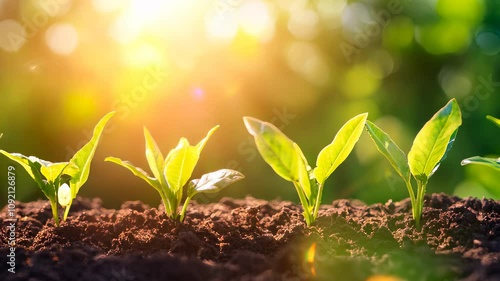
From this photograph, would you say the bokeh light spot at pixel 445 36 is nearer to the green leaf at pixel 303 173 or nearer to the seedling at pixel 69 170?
the green leaf at pixel 303 173

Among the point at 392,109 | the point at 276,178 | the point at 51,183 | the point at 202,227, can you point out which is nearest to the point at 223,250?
the point at 202,227

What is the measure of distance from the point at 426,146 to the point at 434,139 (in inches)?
1.5

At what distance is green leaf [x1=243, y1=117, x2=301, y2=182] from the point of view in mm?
1750

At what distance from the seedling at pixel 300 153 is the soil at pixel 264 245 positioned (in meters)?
0.16

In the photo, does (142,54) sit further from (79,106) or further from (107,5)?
(79,106)

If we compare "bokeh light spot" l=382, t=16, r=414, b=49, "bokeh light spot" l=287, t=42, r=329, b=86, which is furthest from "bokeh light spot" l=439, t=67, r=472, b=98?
"bokeh light spot" l=287, t=42, r=329, b=86

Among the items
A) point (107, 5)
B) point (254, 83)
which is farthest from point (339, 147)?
point (107, 5)

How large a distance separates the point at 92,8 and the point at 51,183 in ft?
6.87

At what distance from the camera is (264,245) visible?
6.18 ft

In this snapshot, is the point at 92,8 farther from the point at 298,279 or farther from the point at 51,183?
the point at 298,279

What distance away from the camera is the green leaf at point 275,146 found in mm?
1750

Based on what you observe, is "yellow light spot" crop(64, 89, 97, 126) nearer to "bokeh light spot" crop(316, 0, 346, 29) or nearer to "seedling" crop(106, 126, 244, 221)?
"bokeh light spot" crop(316, 0, 346, 29)

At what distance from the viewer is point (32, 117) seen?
4.03 metres

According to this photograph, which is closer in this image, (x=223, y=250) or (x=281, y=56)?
(x=223, y=250)
